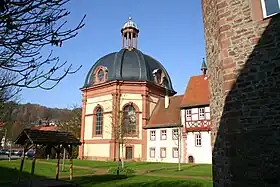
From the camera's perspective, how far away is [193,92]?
3369 centimetres

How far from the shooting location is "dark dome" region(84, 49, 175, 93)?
38125mm

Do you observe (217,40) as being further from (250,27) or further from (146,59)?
(146,59)

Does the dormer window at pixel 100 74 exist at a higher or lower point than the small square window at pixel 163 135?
higher

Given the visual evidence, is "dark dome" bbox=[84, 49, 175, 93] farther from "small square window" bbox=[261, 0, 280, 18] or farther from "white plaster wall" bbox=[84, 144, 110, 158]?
"small square window" bbox=[261, 0, 280, 18]

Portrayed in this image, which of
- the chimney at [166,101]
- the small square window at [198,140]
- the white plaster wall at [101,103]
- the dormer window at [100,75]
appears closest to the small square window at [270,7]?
the small square window at [198,140]

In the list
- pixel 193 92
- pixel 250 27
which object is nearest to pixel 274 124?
pixel 250 27

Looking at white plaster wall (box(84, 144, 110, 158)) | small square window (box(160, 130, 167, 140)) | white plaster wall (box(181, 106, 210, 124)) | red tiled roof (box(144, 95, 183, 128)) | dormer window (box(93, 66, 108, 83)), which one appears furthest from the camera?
dormer window (box(93, 66, 108, 83))

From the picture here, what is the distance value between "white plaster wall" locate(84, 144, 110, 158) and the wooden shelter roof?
740 inches

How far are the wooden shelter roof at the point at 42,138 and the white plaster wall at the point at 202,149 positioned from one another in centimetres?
1770

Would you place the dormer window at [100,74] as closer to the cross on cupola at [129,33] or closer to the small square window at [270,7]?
the cross on cupola at [129,33]

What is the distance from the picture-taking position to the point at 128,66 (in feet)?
128

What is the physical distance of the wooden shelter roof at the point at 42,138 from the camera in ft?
48.0

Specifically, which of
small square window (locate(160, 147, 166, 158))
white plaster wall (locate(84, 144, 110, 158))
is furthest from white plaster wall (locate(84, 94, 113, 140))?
small square window (locate(160, 147, 166, 158))

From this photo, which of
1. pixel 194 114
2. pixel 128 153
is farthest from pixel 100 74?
pixel 194 114
